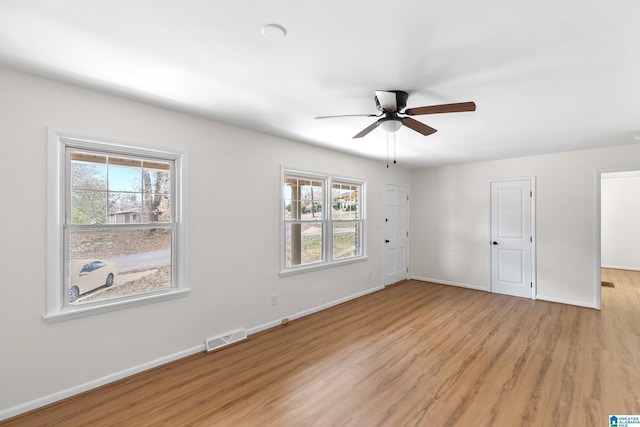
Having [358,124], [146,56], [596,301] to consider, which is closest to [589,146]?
[596,301]

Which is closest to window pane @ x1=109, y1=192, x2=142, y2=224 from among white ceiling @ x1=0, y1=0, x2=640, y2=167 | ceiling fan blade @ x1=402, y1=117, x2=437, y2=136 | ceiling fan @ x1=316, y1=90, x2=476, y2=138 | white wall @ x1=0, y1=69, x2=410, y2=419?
white wall @ x1=0, y1=69, x2=410, y2=419

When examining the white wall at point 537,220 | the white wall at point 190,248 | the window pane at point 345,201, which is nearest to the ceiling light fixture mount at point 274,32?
the white wall at point 190,248

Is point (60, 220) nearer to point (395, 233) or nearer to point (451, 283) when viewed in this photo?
point (395, 233)

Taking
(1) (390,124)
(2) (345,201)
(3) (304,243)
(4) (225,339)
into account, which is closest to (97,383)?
(4) (225,339)

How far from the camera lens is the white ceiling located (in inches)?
58.9

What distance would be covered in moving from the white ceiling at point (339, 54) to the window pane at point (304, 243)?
5.69 ft

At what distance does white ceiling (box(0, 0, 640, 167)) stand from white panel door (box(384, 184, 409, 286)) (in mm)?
2963

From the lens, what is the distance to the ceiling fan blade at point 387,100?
226 centimetres

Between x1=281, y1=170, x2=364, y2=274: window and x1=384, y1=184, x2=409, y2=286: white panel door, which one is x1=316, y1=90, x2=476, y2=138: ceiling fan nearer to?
x1=281, y1=170, x2=364, y2=274: window

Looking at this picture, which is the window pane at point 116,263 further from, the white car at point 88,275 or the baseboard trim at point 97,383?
the baseboard trim at point 97,383

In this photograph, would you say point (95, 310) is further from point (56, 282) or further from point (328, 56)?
point (328, 56)

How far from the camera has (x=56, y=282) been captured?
2.27m

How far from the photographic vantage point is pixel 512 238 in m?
5.26

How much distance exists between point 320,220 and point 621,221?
319 inches
